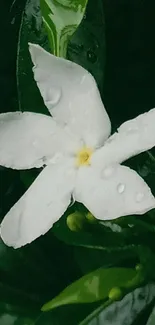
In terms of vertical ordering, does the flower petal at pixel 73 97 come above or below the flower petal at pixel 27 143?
above

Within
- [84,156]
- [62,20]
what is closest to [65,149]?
[84,156]

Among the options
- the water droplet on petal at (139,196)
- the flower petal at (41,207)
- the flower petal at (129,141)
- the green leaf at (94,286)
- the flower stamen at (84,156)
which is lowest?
the green leaf at (94,286)

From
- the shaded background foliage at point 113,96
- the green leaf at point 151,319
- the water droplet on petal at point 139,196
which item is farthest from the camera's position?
the shaded background foliage at point 113,96

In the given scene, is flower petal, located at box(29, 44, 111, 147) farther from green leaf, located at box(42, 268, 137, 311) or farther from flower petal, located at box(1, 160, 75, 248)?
green leaf, located at box(42, 268, 137, 311)

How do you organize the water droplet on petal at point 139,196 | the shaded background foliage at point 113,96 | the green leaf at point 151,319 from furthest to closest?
the shaded background foliage at point 113,96 < the green leaf at point 151,319 < the water droplet on petal at point 139,196

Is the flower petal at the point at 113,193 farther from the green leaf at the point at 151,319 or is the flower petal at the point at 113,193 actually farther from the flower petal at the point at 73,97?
the green leaf at the point at 151,319

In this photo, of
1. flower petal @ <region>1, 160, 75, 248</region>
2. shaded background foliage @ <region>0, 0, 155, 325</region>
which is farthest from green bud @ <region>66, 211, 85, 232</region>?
shaded background foliage @ <region>0, 0, 155, 325</region>

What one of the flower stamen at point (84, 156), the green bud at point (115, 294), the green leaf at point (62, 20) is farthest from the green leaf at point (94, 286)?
the green leaf at point (62, 20)

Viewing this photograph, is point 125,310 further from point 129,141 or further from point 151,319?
point 129,141
